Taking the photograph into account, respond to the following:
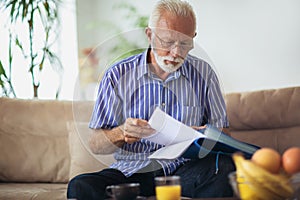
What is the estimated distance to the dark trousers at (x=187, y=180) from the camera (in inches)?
69.5

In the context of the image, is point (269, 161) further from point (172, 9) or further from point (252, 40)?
point (252, 40)

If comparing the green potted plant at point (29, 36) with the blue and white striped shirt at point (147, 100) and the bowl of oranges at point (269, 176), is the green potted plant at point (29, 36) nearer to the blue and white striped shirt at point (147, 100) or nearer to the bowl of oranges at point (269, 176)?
the blue and white striped shirt at point (147, 100)

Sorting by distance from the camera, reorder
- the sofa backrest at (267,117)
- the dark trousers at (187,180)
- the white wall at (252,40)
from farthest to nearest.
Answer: the white wall at (252,40) → the sofa backrest at (267,117) → the dark trousers at (187,180)

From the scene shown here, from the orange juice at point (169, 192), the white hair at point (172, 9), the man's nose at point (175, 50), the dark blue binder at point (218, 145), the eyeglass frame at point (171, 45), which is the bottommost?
the orange juice at point (169, 192)

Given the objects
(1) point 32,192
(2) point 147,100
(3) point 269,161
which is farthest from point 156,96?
(3) point 269,161

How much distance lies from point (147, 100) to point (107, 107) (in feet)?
0.51

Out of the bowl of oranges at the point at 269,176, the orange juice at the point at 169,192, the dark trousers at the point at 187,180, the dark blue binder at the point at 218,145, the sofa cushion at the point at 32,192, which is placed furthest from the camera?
the sofa cushion at the point at 32,192

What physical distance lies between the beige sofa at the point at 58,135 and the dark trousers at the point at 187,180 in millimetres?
360

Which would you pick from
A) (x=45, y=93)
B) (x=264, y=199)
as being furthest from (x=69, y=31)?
(x=264, y=199)

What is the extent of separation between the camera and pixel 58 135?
8.73 ft

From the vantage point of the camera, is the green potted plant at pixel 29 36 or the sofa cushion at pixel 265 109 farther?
the green potted plant at pixel 29 36

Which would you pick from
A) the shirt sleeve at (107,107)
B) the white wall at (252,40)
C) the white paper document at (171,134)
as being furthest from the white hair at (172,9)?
the white wall at (252,40)

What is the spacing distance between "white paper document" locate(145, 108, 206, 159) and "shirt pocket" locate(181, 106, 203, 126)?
17cm

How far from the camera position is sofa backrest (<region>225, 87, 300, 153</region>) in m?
2.37
